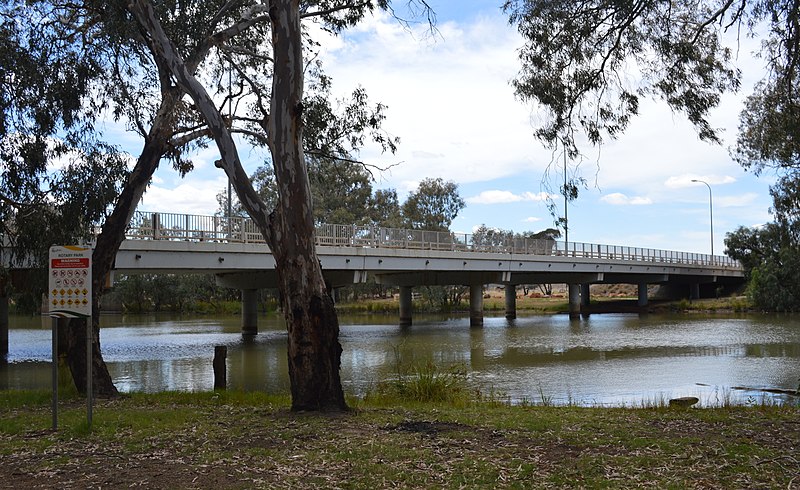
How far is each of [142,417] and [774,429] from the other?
7373 mm

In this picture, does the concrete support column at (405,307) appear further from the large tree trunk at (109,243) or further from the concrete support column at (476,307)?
the large tree trunk at (109,243)

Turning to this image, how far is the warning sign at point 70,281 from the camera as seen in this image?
8203 mm

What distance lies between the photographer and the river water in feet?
54.5

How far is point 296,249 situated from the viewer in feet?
33.0

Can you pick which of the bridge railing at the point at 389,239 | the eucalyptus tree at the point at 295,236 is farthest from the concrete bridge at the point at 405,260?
the eucalyptus tree at the point at 295,236

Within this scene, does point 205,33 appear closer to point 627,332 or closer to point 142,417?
point 142,417

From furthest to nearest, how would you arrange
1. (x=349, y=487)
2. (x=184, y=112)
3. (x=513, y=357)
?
(x=513, y=357)
(x=184, y=112)
(x=349, y=487)

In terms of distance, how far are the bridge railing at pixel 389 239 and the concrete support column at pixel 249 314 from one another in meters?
8.32

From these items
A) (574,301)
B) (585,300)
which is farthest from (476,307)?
(585,300)

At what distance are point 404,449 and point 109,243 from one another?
7.38 meters

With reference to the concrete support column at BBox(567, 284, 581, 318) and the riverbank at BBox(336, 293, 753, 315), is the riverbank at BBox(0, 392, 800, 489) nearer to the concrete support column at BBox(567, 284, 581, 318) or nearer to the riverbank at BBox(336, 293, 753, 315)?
the concrete support column at BBox(567, 284, 581, 318)

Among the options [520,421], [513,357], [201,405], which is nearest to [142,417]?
[201,405]

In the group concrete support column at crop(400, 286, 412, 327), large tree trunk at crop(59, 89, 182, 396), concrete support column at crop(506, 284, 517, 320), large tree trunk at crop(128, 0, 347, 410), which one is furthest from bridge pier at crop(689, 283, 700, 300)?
large tree trunk at crop(128, 0, 347, 410)

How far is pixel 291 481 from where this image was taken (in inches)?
257
